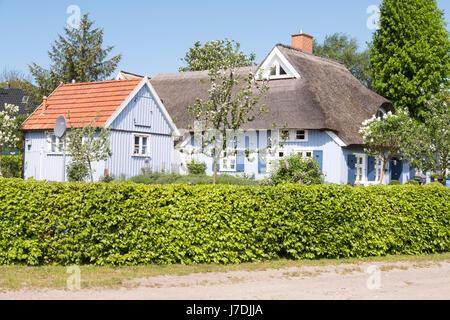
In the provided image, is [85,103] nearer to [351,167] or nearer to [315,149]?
[315,149]

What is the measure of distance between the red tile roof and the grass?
19456 millimetres

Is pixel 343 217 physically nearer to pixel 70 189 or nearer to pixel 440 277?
pixel 440 277

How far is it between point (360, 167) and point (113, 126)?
14.8 metres

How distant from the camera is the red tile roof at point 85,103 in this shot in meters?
30.4

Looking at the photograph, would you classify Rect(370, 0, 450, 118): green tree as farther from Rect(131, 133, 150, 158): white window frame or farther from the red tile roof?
the red tile roof

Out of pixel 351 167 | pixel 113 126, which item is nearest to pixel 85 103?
pixel 113 126

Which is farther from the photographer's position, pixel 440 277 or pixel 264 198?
pixel 264 198

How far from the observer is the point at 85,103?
31938 mm

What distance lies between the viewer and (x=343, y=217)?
12.2 m

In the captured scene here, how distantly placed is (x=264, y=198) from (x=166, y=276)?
2.78 metres

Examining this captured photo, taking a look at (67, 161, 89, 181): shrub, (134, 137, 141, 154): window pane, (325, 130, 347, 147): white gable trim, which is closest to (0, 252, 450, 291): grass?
(67, 161, 89, 181): shrub

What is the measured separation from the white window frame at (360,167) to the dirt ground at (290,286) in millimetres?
22882
